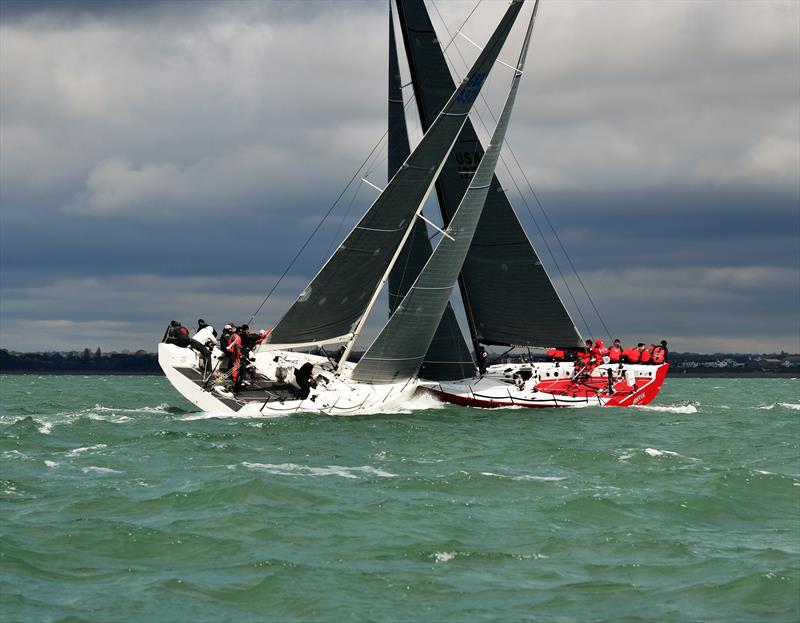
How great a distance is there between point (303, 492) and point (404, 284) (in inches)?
811

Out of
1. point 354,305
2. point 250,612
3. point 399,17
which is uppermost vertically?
point 399,17

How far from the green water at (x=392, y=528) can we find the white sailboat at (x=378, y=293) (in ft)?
19.0

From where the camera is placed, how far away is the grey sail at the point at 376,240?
31.0 metres

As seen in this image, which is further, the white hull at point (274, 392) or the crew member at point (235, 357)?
the crew member at point (235, 357)

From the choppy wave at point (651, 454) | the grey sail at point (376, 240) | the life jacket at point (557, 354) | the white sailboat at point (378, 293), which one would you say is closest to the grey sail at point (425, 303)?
the white sailboat at point (378, 293)

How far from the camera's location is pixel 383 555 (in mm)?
12742

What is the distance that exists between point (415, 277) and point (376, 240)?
4890 millimetres

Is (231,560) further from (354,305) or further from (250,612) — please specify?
(354,305)

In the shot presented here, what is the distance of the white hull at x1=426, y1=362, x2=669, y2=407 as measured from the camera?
112 feet

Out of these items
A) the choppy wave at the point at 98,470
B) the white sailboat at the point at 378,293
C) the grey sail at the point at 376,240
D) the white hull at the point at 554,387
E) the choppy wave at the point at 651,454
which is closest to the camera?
the choppy wave at the point at 98,470

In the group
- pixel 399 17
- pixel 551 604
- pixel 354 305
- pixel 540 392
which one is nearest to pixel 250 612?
pixel 551 604

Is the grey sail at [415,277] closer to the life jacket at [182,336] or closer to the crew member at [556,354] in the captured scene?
the crew member at [556,354]

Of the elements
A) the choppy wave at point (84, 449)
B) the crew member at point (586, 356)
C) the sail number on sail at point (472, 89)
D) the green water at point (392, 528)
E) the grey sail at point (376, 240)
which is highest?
the sail number on sail at point (472, 89)

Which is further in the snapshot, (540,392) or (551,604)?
(540,392)
